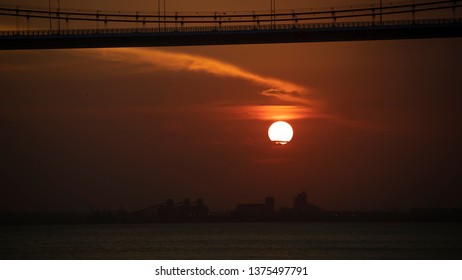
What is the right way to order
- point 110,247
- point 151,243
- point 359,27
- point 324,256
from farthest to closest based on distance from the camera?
point 151,243, point 110,247, point 324,256, point 359,27

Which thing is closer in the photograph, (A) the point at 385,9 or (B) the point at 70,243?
(A) the point at 385,9

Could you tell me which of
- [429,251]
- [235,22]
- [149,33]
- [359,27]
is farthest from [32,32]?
[429,251]

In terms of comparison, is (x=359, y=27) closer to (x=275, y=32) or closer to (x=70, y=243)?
(x=275, y=32)

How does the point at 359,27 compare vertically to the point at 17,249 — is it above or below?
above

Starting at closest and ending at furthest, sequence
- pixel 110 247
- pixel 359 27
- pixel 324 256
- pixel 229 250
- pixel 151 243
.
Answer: pixel 359 27 < pixel 324 256 < pixel 229 250 < pixel 110 247 < pixel 151 243

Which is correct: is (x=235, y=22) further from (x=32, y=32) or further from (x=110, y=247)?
(x=110, y=247)

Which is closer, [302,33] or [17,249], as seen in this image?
[302,33]

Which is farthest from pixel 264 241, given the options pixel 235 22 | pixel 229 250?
pixel 235 22

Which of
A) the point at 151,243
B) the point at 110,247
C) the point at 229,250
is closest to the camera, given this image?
the point at 229,250

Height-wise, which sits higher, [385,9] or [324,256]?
[385,9]
